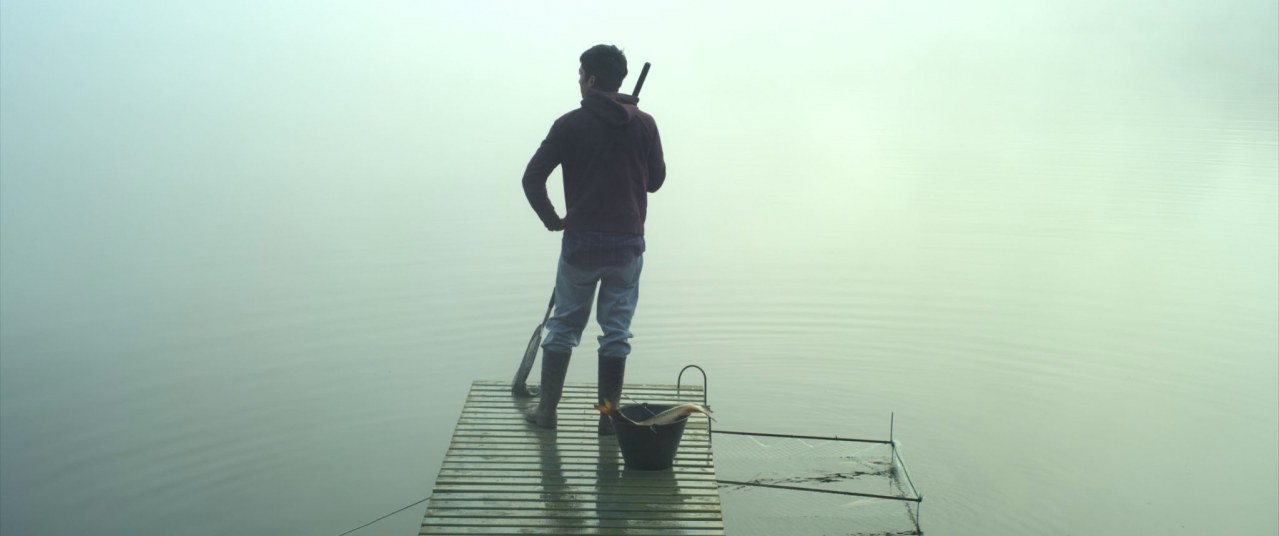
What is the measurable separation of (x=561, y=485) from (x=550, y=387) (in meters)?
0.49

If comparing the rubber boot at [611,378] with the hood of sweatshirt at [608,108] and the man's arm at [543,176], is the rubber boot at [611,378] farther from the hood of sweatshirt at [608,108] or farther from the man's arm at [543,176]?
the hood of sweatshirt at [608,108]

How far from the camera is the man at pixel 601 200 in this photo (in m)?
3.51

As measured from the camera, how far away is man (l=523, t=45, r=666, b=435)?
3510mm

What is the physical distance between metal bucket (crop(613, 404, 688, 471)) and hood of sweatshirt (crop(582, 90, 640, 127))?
0.89m

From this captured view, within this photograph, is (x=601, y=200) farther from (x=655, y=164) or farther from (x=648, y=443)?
(x=648, y=443)

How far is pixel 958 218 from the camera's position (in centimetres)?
1000

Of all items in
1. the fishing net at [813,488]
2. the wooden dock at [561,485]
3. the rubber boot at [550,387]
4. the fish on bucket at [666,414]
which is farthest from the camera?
the fishing net at [813,488]

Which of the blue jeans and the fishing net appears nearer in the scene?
the blue jeans

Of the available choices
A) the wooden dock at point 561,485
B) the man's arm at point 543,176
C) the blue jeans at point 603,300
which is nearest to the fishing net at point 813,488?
the wooden dock at point 561,485

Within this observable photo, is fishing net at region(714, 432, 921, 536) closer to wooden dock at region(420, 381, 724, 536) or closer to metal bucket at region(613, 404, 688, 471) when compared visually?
wooden dock at region(420, 381, 724, 536)

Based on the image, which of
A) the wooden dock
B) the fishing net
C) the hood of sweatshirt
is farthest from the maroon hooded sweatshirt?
the fishing net

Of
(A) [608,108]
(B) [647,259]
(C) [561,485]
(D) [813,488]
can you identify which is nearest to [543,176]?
(A) [608,108]

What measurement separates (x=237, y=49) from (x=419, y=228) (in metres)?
7.44

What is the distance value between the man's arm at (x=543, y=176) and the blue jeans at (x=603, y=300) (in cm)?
14
